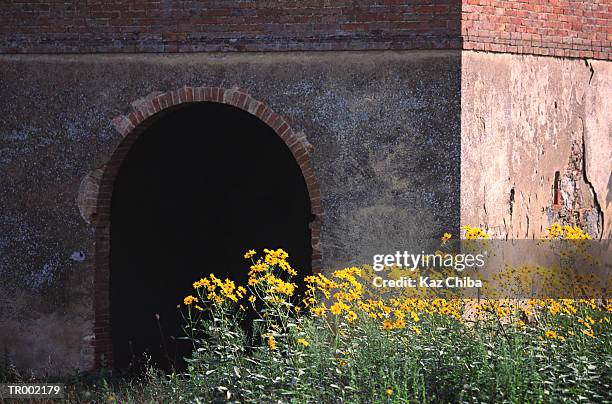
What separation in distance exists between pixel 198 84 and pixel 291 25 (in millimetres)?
1020

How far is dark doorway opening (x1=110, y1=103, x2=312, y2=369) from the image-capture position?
10484 millimetres

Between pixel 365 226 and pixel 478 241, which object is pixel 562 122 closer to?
pixel 478 241

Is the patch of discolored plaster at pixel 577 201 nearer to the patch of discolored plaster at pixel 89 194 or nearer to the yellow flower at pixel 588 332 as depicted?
the yellow flower at pixel 588 332

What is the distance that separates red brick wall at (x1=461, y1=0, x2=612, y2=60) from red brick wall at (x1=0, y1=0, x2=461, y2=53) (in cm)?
26

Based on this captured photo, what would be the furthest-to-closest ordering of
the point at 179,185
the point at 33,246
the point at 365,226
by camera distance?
1. the point at 179,185
2. the point at 33,246
3. the point at 365,226

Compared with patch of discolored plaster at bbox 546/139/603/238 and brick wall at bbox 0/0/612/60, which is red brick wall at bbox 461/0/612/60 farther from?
patch of discolored plaster at bbox 546/139/603/238

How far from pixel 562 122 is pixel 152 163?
4252 millimetres

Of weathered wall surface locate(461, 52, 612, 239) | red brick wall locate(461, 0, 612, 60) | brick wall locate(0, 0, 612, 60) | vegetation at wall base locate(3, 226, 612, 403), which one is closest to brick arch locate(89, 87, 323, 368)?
brick wall locate(0, 0, 612, 60)

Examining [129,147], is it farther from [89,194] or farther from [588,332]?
[588,332]

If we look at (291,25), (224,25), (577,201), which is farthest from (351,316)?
(577,201)

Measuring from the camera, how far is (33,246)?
9859mm

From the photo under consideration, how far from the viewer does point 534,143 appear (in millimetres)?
9859

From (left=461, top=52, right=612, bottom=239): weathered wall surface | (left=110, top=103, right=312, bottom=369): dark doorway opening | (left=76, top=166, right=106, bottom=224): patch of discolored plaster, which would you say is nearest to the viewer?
(left=461, top=52, right=612, bottom=239): weathered wall surface

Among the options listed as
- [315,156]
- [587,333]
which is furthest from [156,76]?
[587,333]
